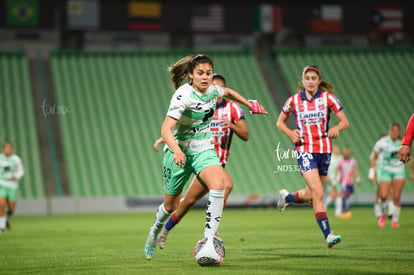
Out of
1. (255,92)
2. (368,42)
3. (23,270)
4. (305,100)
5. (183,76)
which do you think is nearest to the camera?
(23,270)

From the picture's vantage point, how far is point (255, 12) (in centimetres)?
3772

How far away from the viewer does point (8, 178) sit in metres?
18.1

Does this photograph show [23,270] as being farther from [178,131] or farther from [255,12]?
[255,12]

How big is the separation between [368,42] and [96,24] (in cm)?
1530

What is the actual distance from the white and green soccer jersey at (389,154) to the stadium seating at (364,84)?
48.3 feet

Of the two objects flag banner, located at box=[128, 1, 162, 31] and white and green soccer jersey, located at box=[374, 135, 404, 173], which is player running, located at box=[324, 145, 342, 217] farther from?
flag banner, located at box=[128, 1, 162, 31]

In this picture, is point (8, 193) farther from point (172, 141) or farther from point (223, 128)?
point (172, 141)

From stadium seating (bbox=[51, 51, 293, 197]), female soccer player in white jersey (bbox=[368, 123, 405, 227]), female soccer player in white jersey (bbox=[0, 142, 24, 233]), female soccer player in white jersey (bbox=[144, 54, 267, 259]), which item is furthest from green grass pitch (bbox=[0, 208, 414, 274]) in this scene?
stadium seating (bbox=[51, 51, 293, 197])

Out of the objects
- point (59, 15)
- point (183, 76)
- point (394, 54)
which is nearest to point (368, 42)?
point (394, 54)

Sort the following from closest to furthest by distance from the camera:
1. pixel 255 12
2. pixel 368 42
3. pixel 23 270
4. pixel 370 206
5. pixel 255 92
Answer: pixel 23 270
pixel 370 206
pixel 255 92
pixel 255 12
pixel 368 42

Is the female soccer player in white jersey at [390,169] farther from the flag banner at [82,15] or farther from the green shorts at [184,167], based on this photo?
the flag banner at [82,15]

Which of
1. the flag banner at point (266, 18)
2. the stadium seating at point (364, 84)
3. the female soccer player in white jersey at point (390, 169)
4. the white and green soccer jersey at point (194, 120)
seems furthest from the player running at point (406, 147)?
the flag banner at point (266, 18)

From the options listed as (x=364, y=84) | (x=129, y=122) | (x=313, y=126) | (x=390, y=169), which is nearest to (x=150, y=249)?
(x=313, y=126)

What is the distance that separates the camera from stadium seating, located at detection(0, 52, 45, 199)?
97.6 ft
